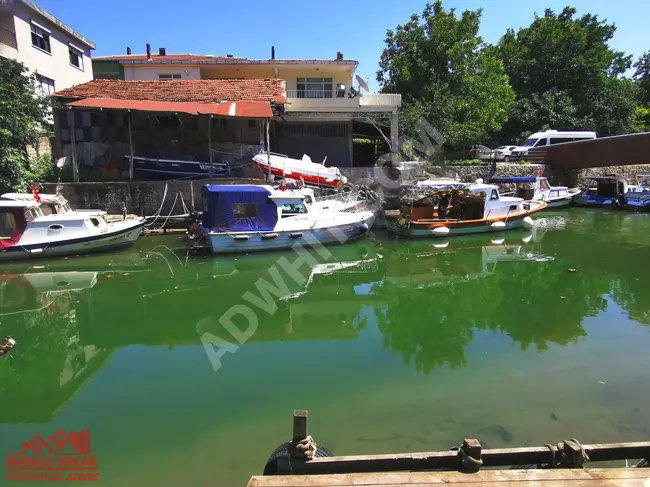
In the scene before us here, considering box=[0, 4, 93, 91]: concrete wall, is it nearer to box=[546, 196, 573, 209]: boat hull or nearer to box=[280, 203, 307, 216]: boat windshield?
box=[280, 203, 307, 216]: boat windshield

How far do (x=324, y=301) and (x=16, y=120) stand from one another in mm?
13258

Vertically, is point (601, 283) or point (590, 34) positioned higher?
point (590, 34)

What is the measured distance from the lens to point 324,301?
1000cm

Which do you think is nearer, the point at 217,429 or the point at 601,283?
the point at 217,429

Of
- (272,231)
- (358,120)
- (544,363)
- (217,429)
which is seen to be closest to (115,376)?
(217,429)

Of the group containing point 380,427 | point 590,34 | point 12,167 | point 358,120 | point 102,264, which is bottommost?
point 380,427

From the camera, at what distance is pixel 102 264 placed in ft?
41.8

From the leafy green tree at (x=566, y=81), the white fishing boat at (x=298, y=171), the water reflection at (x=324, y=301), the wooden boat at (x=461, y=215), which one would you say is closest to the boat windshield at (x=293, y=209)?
the water reflection at (x=324, y=301)

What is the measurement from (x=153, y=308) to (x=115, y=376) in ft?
9.96

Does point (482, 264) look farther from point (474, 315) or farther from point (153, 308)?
point (153, 308)

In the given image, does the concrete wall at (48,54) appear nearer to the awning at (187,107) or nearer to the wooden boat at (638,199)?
the awning at (187,107)

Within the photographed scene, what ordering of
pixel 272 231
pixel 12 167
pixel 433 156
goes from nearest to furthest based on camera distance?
pixel 272 231 → pixel 12 167 → pixel 433 156

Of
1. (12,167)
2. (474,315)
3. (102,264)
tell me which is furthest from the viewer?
(12,167)

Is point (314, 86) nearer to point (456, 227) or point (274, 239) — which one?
point (456, 227)
